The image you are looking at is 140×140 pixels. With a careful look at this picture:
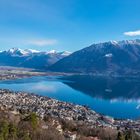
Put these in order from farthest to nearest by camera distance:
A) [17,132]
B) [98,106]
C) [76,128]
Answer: [98,106] → [76,128] → [17,132]

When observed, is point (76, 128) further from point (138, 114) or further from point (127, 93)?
point (127, 93)

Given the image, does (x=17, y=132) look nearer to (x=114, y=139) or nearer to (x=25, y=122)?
(x=25, y=122)

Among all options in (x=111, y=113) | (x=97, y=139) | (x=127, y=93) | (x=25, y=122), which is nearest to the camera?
(x=25, y=122)

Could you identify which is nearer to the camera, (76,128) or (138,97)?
(76,128)

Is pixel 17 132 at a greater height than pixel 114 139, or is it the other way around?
pixel 17 132

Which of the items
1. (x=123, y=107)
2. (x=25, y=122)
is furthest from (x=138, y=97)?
(x=25, y=122)

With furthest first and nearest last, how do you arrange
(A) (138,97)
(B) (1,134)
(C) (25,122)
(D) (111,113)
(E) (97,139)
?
(A) (138,97)
(D) (111,113)
(E) (97,139)
(C) (25,122)
(B) (1,134)

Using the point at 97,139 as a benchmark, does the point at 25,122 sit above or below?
above

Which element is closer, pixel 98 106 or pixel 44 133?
pixel 44 133

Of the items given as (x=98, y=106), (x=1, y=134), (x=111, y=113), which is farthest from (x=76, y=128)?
(x=98, y=106)
